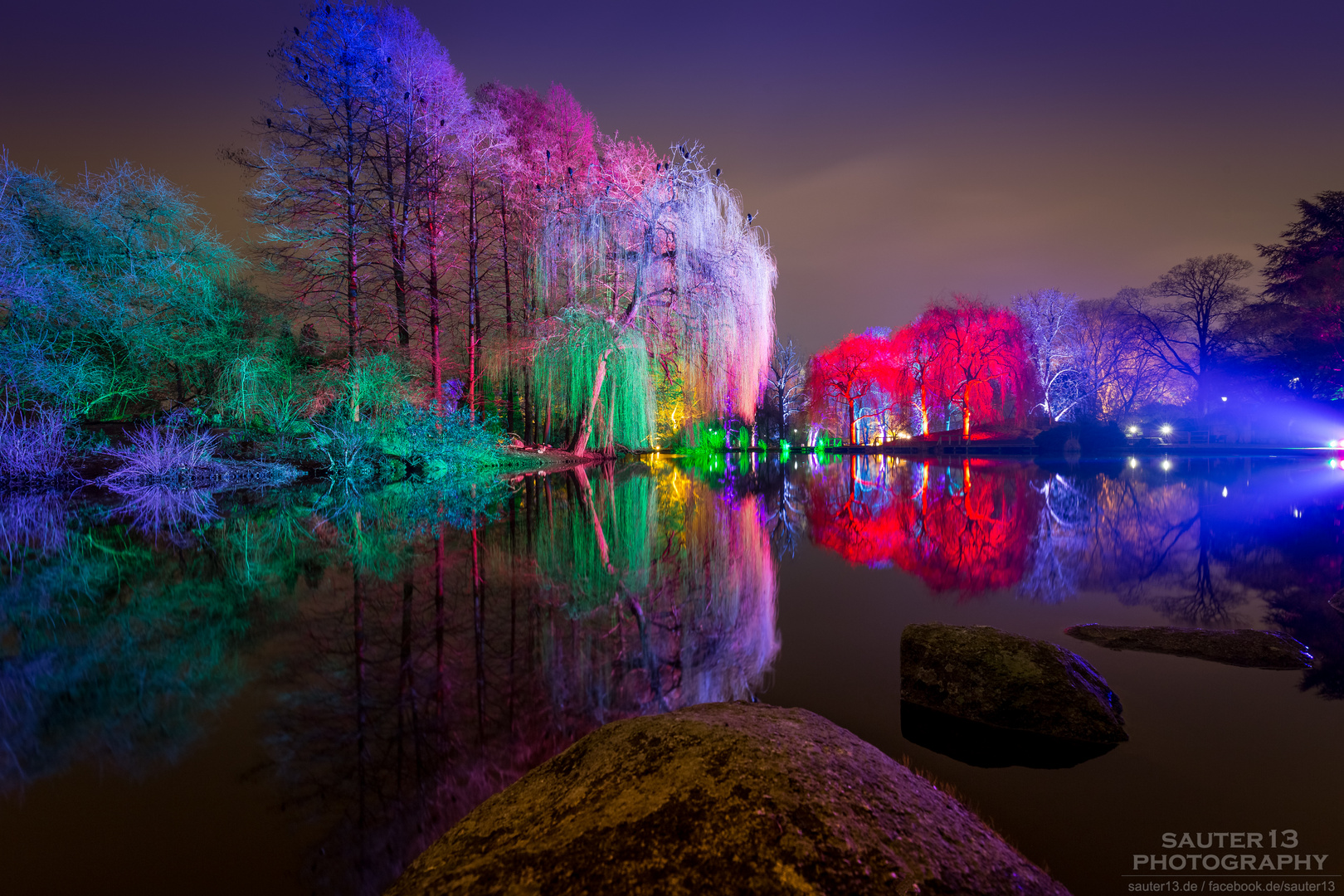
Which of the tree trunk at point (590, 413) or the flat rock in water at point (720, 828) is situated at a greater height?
the tree trunk at point (590, 413)

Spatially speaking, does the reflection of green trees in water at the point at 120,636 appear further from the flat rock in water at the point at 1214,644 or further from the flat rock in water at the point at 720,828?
the flat rock in water at the point at 1214,644

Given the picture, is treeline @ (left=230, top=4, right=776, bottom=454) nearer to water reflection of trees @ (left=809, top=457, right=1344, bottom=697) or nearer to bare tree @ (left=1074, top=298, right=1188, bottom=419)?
water reflection of trees @ (left=809, top=457, right=1344, bottom=697)

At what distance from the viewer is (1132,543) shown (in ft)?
20.3

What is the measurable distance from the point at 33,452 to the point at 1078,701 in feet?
51.9

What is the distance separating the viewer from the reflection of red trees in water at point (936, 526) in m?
5.11

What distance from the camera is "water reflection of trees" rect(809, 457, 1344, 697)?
4.12m

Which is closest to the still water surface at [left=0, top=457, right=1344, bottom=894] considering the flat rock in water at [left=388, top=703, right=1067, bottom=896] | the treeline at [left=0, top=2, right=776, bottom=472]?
the flat rock in water at [left=388, top=703, right=1067, bottom=896]

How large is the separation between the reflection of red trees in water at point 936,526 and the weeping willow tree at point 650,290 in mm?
4107

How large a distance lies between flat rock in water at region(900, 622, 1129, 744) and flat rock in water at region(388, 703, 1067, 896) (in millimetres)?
983

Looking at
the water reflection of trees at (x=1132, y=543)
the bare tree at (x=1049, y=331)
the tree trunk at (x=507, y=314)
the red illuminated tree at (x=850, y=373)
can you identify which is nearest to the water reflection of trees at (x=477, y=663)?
the water reflection of trees at (x=1132, y=543)

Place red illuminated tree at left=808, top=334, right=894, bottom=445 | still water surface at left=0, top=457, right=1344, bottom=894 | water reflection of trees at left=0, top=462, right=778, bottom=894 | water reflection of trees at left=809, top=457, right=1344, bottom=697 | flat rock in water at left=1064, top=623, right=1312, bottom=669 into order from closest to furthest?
still water surface at left=0, top=457, right=1344, bottom=894
water reflection of trees at left=0, top=462, right=778, bottom=894
flat rock in water at left=1064, top=623, right=1312, bottom=669
water reflection of trees at left=809, top=457, right=1344, bottom=697
red illuminated tree at left=808, top=334, right=894, bottom=445

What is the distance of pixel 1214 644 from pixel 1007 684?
1.69m

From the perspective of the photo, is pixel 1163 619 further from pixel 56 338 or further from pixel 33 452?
pixel 56 338

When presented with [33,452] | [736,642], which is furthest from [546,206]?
[736,642]
